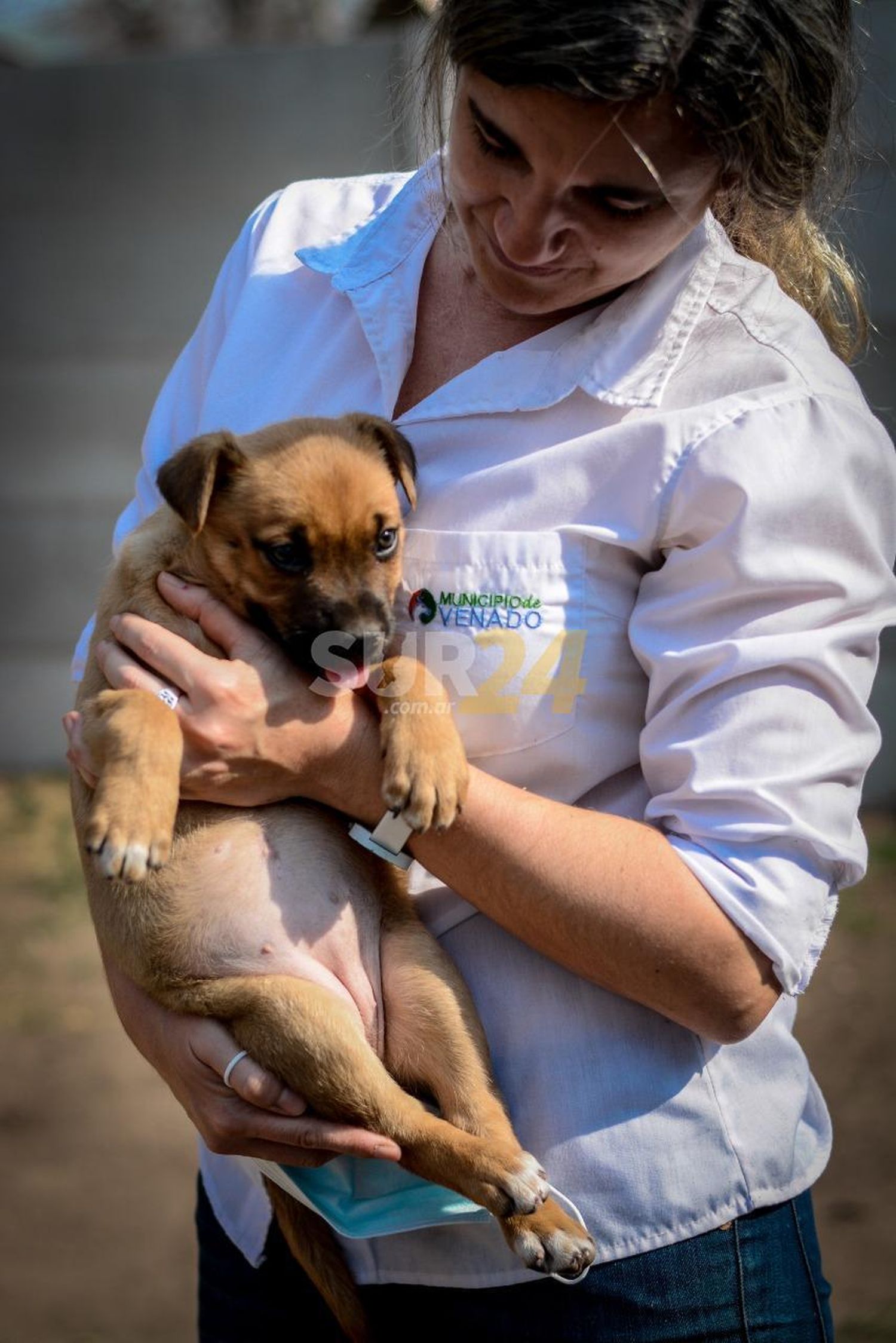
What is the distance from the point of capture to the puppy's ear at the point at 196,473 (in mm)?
2561

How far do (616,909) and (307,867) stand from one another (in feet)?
2.27

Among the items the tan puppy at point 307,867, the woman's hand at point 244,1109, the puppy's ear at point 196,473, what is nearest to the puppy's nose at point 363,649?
the tan puppy at point 307,867

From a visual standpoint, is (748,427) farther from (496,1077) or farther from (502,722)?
(496,1077)

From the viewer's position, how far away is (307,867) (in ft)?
8.18

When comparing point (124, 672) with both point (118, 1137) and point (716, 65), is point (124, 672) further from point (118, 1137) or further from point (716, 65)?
point (118, 1137)

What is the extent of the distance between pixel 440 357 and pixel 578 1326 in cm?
172

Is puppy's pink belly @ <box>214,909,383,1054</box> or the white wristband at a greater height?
the white wristband

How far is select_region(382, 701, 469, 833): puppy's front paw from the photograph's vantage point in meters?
2.19

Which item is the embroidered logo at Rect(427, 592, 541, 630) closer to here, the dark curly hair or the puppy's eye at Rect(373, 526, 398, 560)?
the puppy's eye at Rect(373, 526, 398, 560)

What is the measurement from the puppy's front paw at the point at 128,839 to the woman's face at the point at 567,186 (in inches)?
44.1

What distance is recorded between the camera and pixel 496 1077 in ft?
7.47

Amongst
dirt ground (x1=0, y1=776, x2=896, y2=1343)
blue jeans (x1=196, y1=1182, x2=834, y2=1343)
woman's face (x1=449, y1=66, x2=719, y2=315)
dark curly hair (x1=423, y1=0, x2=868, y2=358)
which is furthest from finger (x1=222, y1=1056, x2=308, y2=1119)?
dirt ground (x1=0, y1=776, x2=896, y2=1343)

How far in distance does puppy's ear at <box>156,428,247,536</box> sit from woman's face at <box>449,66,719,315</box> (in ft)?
2.13

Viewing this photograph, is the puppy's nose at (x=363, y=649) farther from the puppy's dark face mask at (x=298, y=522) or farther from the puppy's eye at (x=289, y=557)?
the puppy's eye at (x=289, y=557)
